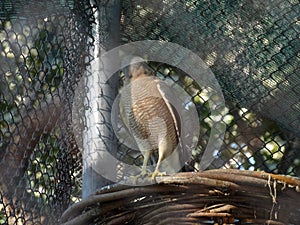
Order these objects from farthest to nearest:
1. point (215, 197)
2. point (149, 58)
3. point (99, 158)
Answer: point (149, 58) < point (99, 158) < point (215, 197)

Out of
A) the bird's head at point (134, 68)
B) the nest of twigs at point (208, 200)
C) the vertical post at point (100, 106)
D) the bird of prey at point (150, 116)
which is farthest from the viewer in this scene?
the bird's head at point (134, 68)

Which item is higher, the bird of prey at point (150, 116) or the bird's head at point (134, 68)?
the bird's head at point (134, 68)

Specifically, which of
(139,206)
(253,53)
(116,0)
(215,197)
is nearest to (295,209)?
(215,197)

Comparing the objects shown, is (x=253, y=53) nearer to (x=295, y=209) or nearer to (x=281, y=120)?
(x=281, y=120)

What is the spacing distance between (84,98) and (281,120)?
2.53 feet

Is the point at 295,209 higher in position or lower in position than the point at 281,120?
lower

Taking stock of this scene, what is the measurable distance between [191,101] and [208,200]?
0.98 meters

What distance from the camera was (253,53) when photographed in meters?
2.70

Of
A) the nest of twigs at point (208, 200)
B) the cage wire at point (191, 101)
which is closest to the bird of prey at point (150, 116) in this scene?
the cage wire at point (191, 101)

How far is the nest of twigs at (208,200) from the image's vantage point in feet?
6.10

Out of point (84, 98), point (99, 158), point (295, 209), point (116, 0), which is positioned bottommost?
point (295, 209)

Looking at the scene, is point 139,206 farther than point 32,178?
No

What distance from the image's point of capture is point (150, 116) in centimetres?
259

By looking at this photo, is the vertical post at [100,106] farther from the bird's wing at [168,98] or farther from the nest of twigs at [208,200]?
the nest of twigs at [208,200]
